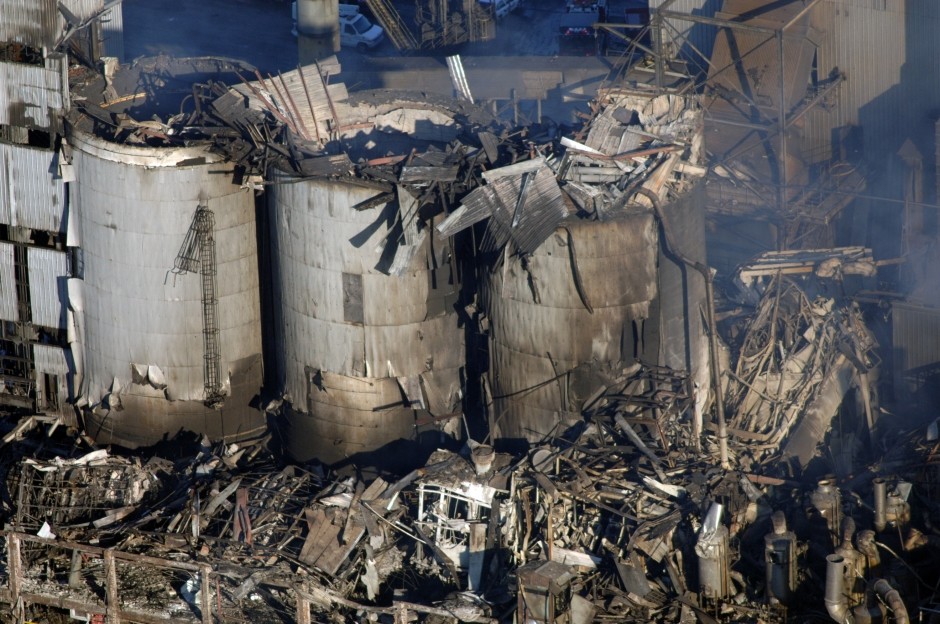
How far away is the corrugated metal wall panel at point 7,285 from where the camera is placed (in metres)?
46.6

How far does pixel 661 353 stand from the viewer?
136 ft

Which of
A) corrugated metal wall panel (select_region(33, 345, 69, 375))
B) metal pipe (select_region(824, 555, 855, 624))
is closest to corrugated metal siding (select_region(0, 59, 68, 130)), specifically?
corrugated metal wall panel (select_region(33, 345, 69, 375))

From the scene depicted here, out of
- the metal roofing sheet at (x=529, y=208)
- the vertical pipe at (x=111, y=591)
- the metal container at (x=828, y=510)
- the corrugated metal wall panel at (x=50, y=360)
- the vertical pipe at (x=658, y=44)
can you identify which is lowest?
the vertical pipe at (x=111, y=591)

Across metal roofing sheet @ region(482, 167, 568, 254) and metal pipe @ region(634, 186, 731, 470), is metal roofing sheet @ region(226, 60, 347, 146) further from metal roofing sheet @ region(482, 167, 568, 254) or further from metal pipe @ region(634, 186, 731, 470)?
metal pipe @ region(634, 186, 731, 470)

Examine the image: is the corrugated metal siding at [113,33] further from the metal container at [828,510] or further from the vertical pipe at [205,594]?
the metal container at [828,510]

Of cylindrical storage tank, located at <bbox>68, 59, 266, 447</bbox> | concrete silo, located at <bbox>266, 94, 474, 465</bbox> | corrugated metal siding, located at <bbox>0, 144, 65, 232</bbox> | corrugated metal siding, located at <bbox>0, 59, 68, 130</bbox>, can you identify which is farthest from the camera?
corrugated metal siding, located at <bbox>0, 144, 65, 232</bbox>

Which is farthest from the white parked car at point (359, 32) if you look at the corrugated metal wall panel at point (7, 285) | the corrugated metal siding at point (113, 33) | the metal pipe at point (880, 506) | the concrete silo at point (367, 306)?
the metal pipe at point (880, 506)

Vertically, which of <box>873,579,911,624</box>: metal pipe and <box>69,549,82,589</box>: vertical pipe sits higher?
<box>873,579,911,624</box>: metal pipe

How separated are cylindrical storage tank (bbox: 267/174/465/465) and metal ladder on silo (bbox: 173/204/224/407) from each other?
5.24ft

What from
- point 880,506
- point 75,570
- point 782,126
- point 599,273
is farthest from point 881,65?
point 75,570

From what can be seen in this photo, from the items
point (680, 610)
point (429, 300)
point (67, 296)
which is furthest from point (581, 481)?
point (67, 296)

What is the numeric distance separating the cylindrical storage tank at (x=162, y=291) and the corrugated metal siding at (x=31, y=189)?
3.14 feet

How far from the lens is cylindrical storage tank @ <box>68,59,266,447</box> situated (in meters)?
42.5

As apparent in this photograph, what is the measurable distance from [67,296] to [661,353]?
1638 centimetres
